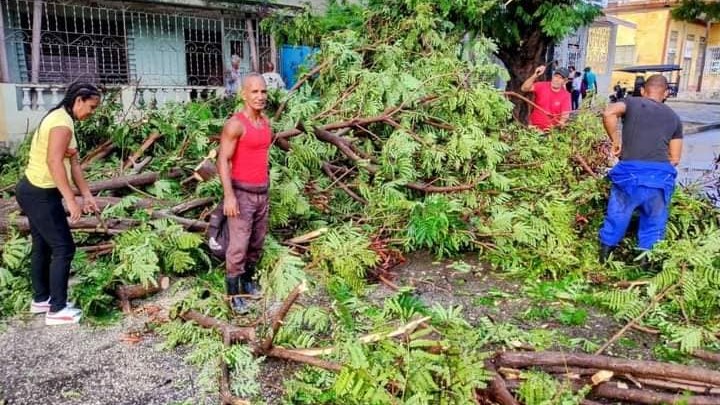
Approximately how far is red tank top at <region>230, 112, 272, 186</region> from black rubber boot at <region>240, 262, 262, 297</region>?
0.69 m

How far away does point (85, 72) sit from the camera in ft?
32.1

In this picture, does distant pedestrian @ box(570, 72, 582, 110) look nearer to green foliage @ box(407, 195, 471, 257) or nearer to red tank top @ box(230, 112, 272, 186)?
green foliage @ box(407, 195, 471, 257)

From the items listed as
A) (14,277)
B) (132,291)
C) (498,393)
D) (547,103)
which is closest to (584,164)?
(547,103)

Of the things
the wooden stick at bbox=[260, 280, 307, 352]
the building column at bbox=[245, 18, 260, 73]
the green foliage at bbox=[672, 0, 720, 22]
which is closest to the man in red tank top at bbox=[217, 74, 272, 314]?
the wooden stick at bbox=[260, 280, 307, 352]

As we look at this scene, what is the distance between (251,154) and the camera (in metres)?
3.51

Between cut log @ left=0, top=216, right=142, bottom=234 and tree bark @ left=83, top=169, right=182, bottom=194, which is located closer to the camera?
cut log @ left=0, top=216, right=142, bottom=234

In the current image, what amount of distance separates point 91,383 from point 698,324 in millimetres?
3729

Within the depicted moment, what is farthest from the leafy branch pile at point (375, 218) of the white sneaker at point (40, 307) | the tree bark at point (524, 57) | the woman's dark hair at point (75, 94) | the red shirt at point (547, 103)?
the tree bark at point (524, 57)

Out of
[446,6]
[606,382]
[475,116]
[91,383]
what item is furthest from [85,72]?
[606,382]

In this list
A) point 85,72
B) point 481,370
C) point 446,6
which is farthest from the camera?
point 85,72

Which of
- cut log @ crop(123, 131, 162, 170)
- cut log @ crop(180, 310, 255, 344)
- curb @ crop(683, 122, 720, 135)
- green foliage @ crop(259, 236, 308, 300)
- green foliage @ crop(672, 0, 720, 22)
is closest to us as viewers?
cut log @ crop(180, 310, 255, 344)

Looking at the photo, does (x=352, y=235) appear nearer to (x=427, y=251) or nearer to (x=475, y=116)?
(x=427, y=251)

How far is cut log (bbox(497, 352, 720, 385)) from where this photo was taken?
106 inches

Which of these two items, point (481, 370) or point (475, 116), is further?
point (475, 116)
